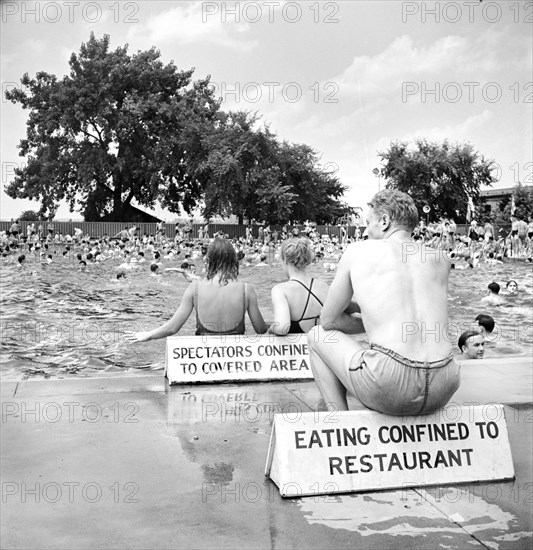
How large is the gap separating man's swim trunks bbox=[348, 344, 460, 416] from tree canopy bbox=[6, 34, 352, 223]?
156 ft

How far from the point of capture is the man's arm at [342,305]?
10.8 ft

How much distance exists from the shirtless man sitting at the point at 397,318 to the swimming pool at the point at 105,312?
760cm

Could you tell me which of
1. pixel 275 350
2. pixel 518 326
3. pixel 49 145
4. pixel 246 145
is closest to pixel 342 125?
pixel 246 145

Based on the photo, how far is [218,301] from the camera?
5527 mm

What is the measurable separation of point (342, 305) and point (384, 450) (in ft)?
2.19

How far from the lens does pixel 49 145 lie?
53.5 m

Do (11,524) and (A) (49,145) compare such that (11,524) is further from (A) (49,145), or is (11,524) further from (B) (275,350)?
(A) (49,145)

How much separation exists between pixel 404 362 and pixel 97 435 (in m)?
1.82

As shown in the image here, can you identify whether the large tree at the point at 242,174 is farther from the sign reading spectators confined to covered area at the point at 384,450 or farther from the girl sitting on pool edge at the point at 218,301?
the sign reading spectators confined to covered area at the point at 384,450

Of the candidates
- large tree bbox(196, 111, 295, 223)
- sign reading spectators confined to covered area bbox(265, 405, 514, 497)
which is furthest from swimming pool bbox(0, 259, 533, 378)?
large tree bbox(196, 111, 295, 223)

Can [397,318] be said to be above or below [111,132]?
below

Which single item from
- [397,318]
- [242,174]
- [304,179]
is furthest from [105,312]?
[304,179]

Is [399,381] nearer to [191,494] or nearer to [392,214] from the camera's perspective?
[392,214]

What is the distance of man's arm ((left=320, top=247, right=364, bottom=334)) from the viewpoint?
3.31 metres
